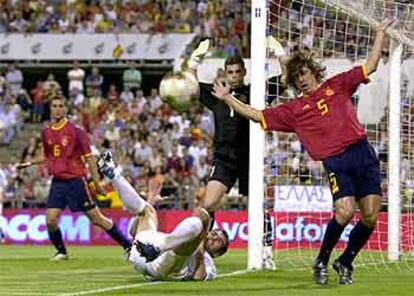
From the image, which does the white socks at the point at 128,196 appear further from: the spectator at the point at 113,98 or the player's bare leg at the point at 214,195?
the spectator at the point at 113,98

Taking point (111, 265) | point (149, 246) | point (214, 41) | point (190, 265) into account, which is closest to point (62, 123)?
point (111, 265)

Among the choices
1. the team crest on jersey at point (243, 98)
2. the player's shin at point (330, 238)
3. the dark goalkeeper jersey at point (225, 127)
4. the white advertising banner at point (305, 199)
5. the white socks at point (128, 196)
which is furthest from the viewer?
the white advertising banner at point (305, 199)

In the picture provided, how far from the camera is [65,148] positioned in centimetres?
1778

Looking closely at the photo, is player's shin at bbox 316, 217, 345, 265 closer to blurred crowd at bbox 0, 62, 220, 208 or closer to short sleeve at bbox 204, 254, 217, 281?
short sleeve at bbox 204, 254, 217, 281

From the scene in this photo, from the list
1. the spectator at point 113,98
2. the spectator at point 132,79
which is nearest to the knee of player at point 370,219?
the spectator at point 113,98

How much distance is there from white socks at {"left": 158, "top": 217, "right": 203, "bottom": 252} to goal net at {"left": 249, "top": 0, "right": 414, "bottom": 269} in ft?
11.7

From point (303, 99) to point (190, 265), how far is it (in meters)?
2.04

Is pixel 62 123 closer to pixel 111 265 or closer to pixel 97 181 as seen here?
pixel 97 181

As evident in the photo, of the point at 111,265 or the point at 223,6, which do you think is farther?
the point at 223,6

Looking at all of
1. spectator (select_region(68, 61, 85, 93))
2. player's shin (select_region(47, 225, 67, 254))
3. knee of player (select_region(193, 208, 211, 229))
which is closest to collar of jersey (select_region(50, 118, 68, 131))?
player's shin (select_region(47, 225, 67, 254))

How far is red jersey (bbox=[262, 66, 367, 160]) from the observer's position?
12328 millimetres

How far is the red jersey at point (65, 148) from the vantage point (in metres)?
17.7

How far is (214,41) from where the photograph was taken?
113 feet

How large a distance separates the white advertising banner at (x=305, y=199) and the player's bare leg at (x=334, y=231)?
10631 millimetres
